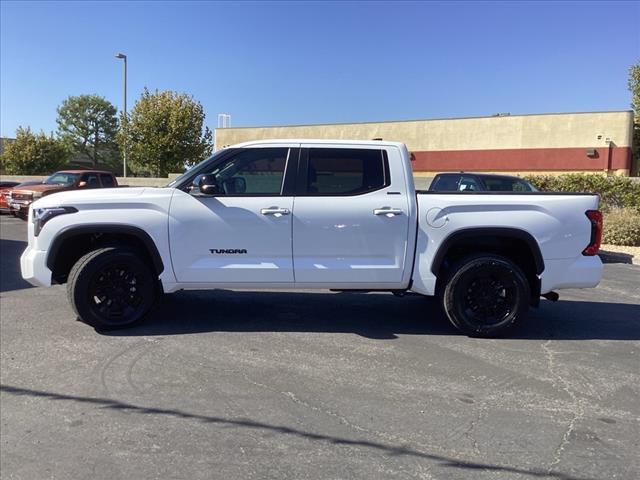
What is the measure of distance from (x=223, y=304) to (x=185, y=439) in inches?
142

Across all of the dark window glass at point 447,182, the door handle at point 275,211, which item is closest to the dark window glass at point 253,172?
the door handle at point 275,211

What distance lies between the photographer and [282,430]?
3.64 meters

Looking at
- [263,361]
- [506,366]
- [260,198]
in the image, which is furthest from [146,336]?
[506,366]

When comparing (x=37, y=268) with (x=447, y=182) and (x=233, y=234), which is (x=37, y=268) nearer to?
(x=233, y=234)

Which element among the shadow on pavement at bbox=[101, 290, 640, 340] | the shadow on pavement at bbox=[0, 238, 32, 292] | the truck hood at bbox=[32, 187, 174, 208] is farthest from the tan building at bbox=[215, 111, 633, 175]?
the truck hood at bbox=[32, 187, 174, 208]

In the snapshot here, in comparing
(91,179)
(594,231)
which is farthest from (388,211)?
(91,179)

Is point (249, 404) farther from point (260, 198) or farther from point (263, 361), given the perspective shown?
point (260, 198)

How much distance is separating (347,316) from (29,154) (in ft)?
142

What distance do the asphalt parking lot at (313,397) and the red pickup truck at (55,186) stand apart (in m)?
11.8

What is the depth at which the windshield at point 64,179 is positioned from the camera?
17578mm

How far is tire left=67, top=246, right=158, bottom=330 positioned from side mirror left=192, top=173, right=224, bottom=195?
1.02m

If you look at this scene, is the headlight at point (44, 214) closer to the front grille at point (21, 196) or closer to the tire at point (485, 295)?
the tire at point (485, 295)

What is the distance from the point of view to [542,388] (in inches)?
175

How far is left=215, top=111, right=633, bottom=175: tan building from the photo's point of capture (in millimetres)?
31750
